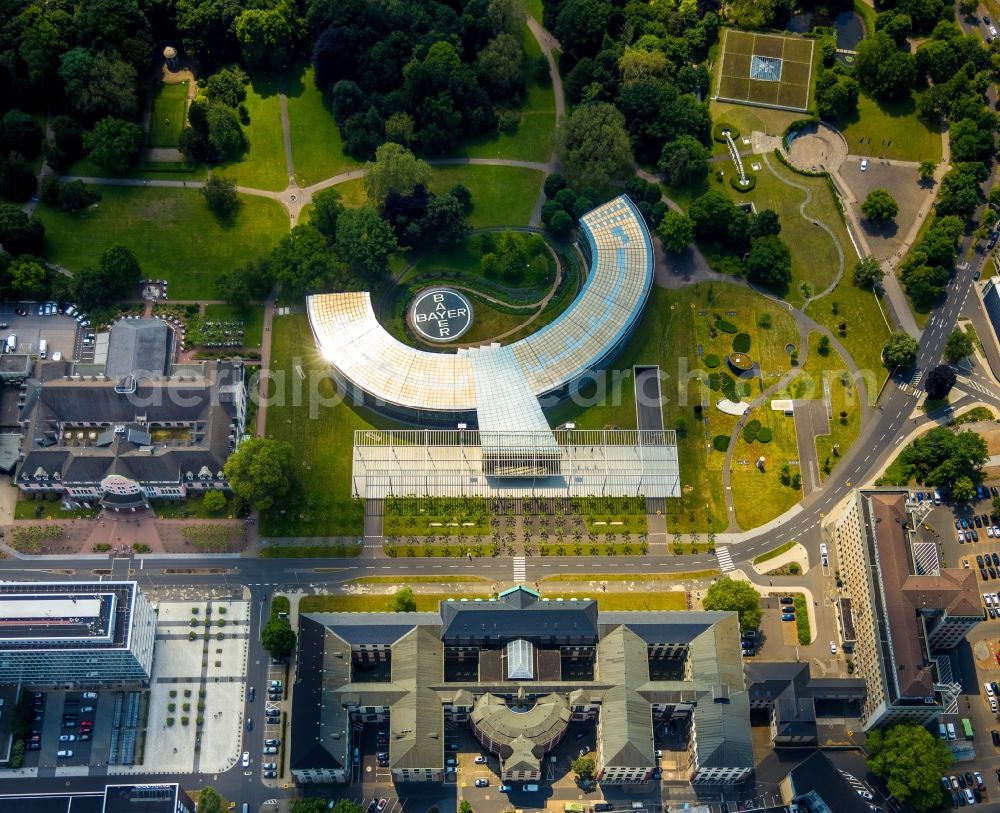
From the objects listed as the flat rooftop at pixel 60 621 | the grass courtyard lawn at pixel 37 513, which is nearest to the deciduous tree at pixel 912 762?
the flat rooftop at pixel 60 621

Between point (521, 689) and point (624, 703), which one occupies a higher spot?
point (521, 689)

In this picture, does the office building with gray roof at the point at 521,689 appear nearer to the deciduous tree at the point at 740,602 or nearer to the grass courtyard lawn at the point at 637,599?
the deciduous tree at the point at 740,602

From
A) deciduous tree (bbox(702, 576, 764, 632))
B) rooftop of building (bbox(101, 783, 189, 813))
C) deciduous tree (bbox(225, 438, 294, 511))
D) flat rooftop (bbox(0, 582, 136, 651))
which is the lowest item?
rooftop of building (bbox(101, 783, 189, 813))

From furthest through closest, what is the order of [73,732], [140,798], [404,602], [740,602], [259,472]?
[259,472], [404,602], [740,602], [73,732], [140,798]

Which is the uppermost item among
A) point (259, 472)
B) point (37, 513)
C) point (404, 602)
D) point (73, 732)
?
point (259, 472)

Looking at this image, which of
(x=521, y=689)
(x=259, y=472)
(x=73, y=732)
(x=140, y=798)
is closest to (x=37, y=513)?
(x=73, y=732)

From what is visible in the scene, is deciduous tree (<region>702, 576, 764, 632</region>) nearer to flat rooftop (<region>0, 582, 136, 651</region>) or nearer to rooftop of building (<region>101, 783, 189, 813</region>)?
rooftop of building (<region>101, 783, 189, 813</region>)

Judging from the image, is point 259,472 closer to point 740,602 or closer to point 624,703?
point 624,703

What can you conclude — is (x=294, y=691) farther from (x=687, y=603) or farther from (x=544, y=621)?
(x=687, y=603)

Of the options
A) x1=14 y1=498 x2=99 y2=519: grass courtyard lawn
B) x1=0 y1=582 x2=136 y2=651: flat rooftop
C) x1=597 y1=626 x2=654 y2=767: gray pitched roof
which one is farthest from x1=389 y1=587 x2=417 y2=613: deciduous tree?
x1=14 y1=498 x2=99 y2=519: grass courtyard lawn
